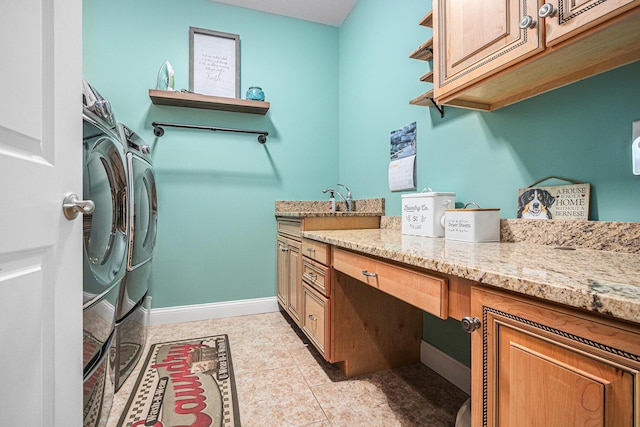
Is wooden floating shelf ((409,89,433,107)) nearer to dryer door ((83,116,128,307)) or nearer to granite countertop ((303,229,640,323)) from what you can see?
granite countertop ((303,229,640,323))

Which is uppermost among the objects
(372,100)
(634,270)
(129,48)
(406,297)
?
(129,48)

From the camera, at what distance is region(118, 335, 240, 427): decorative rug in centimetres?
127

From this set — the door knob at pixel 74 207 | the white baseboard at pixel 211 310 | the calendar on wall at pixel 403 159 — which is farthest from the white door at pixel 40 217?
the white baseboard at pixel 211 310

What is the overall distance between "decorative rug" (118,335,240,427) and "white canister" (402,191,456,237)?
1218 mm

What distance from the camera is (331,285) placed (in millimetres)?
1543

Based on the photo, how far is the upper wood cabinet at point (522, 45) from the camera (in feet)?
2.40

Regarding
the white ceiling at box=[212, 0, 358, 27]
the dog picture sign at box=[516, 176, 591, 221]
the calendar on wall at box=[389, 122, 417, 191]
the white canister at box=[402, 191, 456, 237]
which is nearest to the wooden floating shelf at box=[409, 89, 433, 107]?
the calendar on wall at box=[389, 122, 417, 191]

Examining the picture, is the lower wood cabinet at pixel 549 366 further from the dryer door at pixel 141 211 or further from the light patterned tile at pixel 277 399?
the dryer door at pixel 141 211

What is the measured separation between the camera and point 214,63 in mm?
2520

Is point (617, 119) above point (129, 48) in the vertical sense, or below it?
below

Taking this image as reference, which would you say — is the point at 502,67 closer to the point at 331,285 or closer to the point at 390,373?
the point at 331,285

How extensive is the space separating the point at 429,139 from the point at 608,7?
106cm

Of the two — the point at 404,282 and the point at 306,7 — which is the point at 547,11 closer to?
the point at 404,282

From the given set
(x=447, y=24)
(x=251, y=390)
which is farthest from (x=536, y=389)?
(x=251, y=390)
